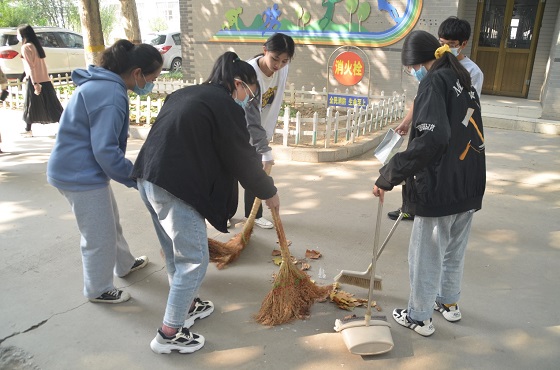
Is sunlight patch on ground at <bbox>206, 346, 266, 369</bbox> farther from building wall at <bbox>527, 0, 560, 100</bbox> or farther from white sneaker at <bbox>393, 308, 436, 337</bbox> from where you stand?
building wall at <bbox>527, 0, 560, 100</bbox>

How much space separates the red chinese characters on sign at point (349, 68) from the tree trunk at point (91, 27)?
4656 millimetres

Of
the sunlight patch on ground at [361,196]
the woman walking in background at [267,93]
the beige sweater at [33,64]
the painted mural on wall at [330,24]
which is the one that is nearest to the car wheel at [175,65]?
the painted mural on wall at [330,24]

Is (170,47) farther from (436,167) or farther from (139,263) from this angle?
(436,167)

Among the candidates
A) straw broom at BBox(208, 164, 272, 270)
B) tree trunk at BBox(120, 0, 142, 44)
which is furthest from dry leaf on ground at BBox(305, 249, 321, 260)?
tree trunk at BBox(120, 0, 142, 44)

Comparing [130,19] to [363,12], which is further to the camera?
[130,19]

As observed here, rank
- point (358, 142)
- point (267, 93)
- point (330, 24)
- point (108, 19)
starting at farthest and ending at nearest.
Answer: point (108, 19), point (330, 24), point (358, 142), point (267, 93)

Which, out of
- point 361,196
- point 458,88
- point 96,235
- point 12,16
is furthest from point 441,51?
point 12,16

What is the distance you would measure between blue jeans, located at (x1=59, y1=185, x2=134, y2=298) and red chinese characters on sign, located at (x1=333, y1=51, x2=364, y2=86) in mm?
5739

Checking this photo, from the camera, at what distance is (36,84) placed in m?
6.23

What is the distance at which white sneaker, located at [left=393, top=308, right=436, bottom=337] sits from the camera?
2.51m

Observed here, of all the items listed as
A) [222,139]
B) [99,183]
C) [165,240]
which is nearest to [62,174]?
[99,183]

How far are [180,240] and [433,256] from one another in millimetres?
1385

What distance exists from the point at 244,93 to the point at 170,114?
46 centimetres

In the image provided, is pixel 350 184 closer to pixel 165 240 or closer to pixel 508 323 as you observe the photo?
pixel 508 323
